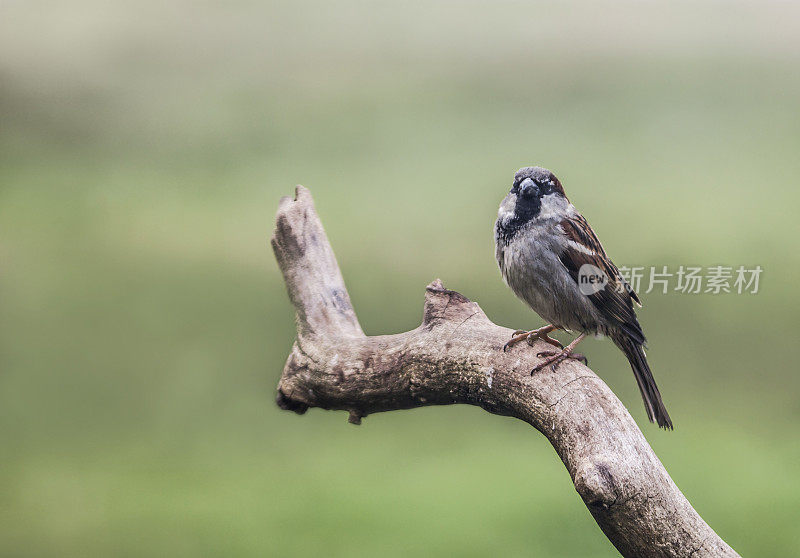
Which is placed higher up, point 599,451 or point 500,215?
point 500,215

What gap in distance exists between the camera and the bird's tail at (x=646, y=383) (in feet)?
6.96

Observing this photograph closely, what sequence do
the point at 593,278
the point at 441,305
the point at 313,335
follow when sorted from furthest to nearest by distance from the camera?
the point at 313,335 → the point at 441,305 → the point at 593,278

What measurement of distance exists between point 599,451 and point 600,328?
0.48 m

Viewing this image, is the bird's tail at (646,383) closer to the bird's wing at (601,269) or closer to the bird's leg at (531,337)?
the bird's wing at (601,269)

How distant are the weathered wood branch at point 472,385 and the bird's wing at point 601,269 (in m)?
0.22

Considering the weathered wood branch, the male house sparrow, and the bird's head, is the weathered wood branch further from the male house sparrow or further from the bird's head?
the bird's head

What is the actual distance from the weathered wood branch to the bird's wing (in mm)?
216

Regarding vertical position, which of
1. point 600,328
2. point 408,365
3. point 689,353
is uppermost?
point 600,328

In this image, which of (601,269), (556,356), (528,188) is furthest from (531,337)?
(528,188)

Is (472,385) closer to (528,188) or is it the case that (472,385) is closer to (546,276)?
(546,276)

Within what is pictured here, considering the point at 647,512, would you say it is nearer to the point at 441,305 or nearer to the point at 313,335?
the point at 441,305

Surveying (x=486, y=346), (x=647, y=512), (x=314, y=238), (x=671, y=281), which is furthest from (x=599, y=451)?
(x=671, y=281)

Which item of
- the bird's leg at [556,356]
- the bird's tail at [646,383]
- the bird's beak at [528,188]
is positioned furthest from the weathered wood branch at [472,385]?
the bird's beak at [528,188]

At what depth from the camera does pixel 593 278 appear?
2115 mm
